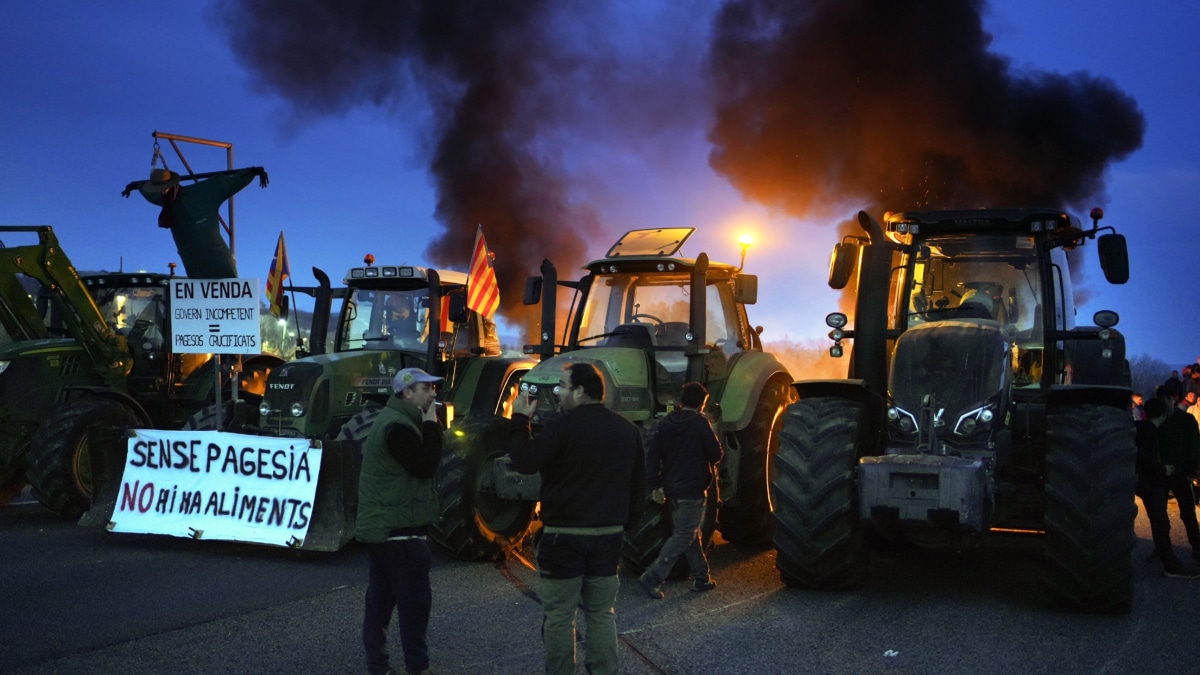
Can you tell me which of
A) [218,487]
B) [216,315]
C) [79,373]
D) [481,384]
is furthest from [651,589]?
[79,373]

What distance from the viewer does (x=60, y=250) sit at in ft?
41.1

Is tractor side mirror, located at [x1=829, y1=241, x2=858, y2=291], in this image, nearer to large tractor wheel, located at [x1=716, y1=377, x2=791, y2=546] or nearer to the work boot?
large tractor wheel, located at [x1=716, y1=377, x2=791, y2=546]

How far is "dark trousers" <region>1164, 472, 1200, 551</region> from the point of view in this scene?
899 cm

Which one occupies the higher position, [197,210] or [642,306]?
[197,210]

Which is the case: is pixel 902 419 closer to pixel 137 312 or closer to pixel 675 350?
pixel 675 350

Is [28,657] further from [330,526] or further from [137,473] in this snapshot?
[137,473]

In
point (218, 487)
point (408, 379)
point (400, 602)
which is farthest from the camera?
point (218, 487)

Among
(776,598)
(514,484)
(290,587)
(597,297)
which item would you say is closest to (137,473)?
(290,587)

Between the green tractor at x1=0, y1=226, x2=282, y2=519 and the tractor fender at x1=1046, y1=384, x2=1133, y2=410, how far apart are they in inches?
299

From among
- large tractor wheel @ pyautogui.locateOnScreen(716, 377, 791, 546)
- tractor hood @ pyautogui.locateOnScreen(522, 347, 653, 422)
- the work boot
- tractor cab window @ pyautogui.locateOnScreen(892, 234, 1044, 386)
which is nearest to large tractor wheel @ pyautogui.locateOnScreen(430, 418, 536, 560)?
Result: tractor hood @ pyautogui.locateOnScreen(522, 347, 653, 422)

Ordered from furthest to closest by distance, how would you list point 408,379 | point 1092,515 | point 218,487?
point 218,487
point 1092,515
point 408,379

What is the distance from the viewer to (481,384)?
11.2 metres

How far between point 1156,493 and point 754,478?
330 cm

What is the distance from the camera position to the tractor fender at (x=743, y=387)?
935cm
